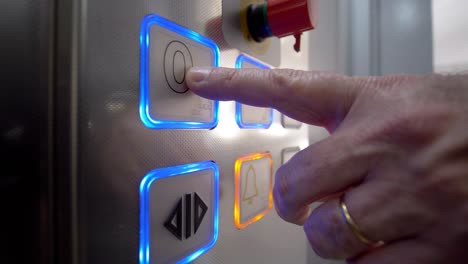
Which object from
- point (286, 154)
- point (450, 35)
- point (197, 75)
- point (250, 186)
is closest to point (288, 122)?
point (286, 154)

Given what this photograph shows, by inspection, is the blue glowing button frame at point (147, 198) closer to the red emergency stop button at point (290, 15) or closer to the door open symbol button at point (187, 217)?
the door open symbol button at point (187, 217)

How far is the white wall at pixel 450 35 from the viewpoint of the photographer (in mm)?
764

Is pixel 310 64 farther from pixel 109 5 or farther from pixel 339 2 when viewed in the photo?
pixel 109 5

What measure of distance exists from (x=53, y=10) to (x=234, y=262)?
36 cm

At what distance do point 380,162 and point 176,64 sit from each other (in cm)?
22

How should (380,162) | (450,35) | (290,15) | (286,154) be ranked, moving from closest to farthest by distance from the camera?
(380,162) → (290,15) → (286,154) → (450,35)

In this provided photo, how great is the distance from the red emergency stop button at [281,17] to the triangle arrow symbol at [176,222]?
0.25m

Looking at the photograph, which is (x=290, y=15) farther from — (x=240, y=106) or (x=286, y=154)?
(x=286, y=154)

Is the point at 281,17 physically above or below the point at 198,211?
above

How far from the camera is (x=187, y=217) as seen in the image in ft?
1.13

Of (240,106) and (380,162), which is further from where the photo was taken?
(240,106)

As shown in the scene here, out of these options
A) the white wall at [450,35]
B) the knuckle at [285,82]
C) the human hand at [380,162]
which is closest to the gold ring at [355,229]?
the human hand at [380,162]

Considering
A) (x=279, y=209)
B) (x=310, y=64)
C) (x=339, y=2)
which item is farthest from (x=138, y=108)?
(x=339, y=2)

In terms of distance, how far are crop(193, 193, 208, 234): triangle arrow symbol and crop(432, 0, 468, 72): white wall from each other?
28.7 inches
